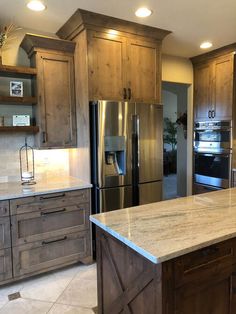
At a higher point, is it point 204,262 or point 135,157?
point 135,157

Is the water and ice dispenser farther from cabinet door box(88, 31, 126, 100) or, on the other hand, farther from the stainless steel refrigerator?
cabinet door box(88, 31, 126, 100)

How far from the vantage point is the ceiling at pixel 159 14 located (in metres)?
2.54

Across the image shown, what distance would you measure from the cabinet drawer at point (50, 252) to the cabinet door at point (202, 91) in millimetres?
2671

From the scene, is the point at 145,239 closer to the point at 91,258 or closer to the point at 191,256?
the point at 191,256

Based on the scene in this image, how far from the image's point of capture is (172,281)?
1.28 m

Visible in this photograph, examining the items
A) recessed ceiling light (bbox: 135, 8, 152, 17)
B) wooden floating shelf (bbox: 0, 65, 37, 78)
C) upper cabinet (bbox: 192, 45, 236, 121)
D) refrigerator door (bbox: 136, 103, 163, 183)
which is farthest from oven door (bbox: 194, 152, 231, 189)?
wooden floating shelf (bbox: 0, 65, 37, 78)

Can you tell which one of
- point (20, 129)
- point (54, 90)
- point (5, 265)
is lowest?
point (5, 265)

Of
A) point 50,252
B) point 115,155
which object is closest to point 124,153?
point 115,155

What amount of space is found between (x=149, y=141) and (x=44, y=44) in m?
1.61

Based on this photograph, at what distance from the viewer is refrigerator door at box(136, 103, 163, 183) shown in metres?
3.10

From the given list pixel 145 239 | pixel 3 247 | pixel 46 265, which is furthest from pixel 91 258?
pixel 145 239

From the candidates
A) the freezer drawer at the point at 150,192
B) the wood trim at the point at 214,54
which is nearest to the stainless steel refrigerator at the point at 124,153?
the freezer drawer at the point at 150,192

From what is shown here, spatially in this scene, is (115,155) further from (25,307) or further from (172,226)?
(25,307)

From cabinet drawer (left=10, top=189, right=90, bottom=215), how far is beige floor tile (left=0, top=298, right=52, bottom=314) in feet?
2.60
